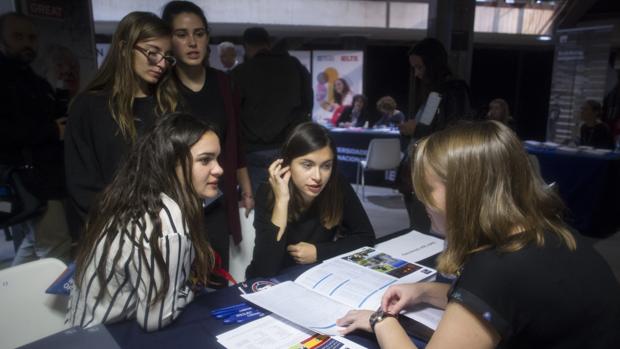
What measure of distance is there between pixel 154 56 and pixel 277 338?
115 cm

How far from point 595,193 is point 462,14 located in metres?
2.10

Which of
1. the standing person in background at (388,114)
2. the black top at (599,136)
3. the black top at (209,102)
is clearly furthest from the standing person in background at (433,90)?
the standing person in background at (388,114)

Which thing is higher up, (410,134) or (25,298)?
(410,134)

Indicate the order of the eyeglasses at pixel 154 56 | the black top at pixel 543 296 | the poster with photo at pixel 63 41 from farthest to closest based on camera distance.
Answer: the poster with photo at pixel 63 41 < the eyeglasses at pixel 154 56 < the black top at pixel 543 296

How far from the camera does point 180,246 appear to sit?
1.06 meters

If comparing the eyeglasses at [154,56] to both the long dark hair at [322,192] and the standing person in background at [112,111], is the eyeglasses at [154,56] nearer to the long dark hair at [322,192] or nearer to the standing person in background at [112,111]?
the standing person in background at [112,111]

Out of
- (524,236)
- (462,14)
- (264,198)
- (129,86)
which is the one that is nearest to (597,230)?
(462,14)

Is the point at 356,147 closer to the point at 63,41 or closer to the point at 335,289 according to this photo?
the point at 63,41

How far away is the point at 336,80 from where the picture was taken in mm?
8031

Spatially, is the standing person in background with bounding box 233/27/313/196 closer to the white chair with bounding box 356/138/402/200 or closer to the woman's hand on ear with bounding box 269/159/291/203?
the woman's hand on ear with bounding box 269/159/291/203

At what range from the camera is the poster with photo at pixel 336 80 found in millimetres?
7918

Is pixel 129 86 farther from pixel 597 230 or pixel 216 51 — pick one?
pixel 216 51

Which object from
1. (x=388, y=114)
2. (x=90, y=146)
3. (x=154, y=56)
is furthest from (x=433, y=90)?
(x=388, y=114)

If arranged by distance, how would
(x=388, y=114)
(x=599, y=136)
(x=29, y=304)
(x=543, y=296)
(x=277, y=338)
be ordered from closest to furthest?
(x=543, y=296), (x=277, y=338), (x=29, y=304), (x=599, y=136), (x=388, y=114)
